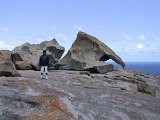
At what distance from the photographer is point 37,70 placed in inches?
1585

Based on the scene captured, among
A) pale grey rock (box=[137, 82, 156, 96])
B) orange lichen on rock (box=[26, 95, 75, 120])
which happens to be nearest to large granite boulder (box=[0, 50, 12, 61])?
pale grey rock (box=[137, 82, 156, 96])

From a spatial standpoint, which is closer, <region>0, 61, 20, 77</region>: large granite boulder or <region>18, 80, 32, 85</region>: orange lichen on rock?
<region>18, 80, 32, 85</region>: orange lichen on rock

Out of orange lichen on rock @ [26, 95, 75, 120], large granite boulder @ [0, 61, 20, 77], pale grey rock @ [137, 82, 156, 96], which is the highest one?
large granite boulder @ [0, 61, 20, 77]

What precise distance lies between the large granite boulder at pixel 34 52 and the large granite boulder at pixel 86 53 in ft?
5.67

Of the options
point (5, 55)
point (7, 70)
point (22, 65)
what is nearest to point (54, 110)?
point (7, 70)

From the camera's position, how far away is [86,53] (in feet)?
157

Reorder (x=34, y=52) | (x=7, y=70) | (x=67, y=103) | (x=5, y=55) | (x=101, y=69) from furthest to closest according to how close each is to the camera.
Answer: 1. (x=34, y=52)
2. (x=5, y=55)
3. (x=101, y=69)
4. (x=7, y=70)
5. (x=67, y=103)

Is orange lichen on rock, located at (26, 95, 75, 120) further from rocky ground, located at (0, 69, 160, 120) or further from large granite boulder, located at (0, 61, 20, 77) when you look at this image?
large granite boulder, located at (0, 61, 20, 77)

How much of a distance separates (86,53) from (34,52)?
290 inches

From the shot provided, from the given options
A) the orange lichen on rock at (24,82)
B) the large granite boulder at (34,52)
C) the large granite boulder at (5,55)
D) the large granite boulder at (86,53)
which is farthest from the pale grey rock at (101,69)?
the orange lichen on rock at (24,82)

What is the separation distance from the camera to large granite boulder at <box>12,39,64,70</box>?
4158cm

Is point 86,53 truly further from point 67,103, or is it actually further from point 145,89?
point 67,103

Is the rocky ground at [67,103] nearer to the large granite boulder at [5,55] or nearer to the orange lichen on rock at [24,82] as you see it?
the orange lichen on rock at [24,82]

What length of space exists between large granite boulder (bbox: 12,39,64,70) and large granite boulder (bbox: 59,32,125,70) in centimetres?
173
